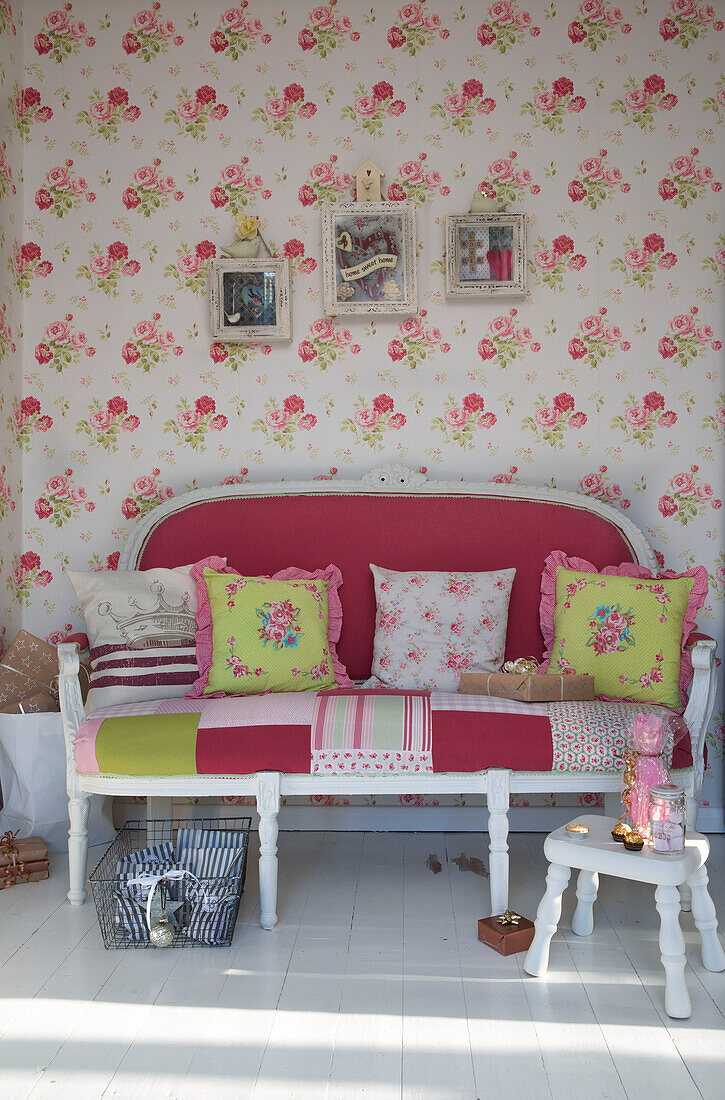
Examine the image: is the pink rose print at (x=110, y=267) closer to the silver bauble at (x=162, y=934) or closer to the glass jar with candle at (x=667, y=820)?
the silver bauble at (x=162, y=934)

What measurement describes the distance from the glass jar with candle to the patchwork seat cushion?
388 millimetres

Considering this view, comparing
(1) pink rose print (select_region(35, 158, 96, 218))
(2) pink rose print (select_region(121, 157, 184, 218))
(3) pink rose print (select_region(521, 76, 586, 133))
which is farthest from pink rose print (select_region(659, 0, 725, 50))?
(1) pink rose print (select_region(35, 158, 96, 218))

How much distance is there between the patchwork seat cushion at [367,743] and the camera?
2348mm

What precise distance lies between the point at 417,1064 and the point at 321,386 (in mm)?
2207

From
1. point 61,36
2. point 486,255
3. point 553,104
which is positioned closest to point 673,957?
point 486,255

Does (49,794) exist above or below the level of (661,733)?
below

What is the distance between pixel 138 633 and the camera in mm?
2754

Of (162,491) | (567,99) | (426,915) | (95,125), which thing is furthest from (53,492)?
(567,99)

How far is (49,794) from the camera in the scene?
2.84m

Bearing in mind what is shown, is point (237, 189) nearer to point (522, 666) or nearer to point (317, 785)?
point (522, 666)

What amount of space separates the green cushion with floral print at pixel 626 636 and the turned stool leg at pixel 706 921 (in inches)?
26.8

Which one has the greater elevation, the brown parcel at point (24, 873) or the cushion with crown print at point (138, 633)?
the cushion with crown print at point (138, 633)

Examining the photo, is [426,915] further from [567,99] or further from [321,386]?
[567,99]

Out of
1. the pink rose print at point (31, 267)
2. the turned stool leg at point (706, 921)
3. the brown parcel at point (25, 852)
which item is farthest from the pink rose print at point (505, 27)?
the brown parcel at point (25, 852)
